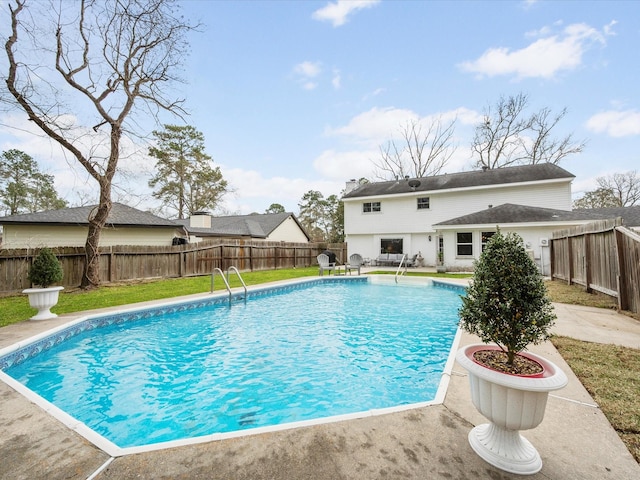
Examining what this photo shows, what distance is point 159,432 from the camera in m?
3.18

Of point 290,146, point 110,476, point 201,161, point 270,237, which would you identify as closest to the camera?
point 110,476

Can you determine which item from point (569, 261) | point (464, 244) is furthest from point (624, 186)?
point (569, 261)

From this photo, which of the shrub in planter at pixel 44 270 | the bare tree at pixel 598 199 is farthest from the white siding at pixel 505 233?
the bare tree at pixel 598 199

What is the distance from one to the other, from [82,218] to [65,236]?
3.58ft

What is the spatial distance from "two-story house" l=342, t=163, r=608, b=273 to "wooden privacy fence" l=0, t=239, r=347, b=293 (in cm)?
585

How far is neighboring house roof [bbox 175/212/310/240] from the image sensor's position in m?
23.5

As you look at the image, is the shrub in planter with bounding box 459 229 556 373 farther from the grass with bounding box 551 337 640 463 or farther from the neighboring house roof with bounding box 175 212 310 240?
the neighboring house roof with bounding box 175 212 310 240

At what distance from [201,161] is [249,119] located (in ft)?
46.2

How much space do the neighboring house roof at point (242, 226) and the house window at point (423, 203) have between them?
13043 mm

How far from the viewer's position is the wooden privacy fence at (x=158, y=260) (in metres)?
9.83

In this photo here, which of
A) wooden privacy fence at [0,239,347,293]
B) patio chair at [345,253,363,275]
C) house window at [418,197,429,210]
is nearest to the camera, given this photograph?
wooden privacy fence at [0,239,347,293]

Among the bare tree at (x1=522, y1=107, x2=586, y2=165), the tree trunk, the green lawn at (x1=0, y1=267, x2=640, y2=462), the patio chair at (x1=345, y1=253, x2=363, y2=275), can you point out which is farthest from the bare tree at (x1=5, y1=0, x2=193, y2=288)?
the bare tree at (x1=522, y1=107, x2=586, y2=165)

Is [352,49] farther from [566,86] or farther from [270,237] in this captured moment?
[270,237]

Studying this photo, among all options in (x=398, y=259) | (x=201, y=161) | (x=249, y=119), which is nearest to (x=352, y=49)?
(x=249, y=119)
